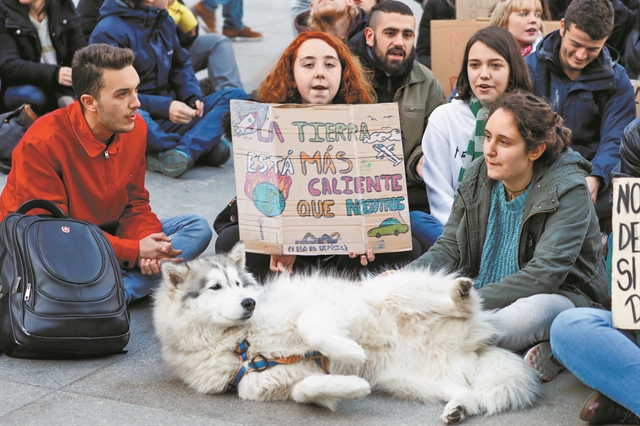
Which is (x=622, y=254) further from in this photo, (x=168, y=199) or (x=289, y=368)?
(x=168, y=199)

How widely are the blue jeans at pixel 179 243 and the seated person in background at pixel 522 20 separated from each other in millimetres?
2878

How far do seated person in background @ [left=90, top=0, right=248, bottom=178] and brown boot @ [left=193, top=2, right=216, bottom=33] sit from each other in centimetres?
508

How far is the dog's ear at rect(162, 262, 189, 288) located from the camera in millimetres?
3527

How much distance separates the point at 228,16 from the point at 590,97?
809cm

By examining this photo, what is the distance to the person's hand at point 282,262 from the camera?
4.20 metres

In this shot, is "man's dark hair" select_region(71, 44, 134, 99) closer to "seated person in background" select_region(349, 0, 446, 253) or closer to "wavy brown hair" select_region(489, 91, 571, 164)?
"seated person in background" select_region(349, 0, 446, 253)

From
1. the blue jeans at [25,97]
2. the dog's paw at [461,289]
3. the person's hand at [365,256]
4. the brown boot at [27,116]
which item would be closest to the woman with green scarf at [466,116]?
the person's hand at [365,256]

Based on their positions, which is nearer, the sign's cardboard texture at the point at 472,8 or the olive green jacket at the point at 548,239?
the olive green jacket at the point at 548,239

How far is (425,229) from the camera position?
464 cm

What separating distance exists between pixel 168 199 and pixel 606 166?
10.8ft

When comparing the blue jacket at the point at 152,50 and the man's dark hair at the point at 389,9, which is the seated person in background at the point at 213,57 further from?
the man's dark hair at the point at 389,9

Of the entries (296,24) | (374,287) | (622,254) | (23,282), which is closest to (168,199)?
(296,24)

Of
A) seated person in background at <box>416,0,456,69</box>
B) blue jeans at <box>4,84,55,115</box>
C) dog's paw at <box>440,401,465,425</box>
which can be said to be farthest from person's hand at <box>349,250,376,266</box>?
seated person in background at <box>416,0,456,69</box>

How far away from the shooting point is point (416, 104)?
5230mm
